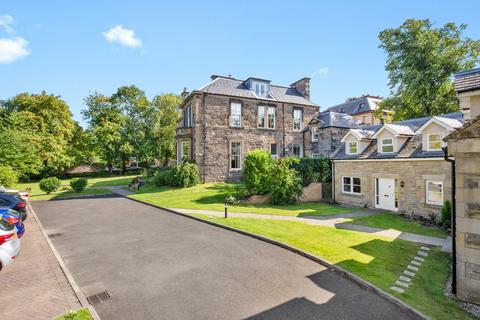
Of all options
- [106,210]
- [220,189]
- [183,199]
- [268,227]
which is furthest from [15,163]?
[268,227]

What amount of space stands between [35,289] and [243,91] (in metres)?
25.7

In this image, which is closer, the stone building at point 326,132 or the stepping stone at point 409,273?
the stepping stone at point 409,273

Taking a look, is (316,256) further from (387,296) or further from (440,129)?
(440,129)

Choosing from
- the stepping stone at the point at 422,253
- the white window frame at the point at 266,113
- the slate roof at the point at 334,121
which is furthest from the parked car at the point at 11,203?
the slate roof at the point at 334,121

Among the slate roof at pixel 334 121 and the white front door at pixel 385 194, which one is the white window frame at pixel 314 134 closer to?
the slate roof at pixel 334 121

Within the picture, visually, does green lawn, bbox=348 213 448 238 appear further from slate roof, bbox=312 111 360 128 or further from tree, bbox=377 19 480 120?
tree, bbox=377 19 480 120

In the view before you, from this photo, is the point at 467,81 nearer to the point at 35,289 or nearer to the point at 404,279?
the point at 404,279

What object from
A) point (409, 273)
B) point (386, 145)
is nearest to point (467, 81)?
point (409, 273)

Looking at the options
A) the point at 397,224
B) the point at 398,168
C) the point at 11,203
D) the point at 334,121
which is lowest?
the point at 397,224

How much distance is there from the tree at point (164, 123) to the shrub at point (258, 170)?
27.0m

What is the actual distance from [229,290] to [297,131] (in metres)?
26.5

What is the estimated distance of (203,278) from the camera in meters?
7.14

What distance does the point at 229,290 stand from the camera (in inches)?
255

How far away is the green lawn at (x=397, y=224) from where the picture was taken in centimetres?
1202
